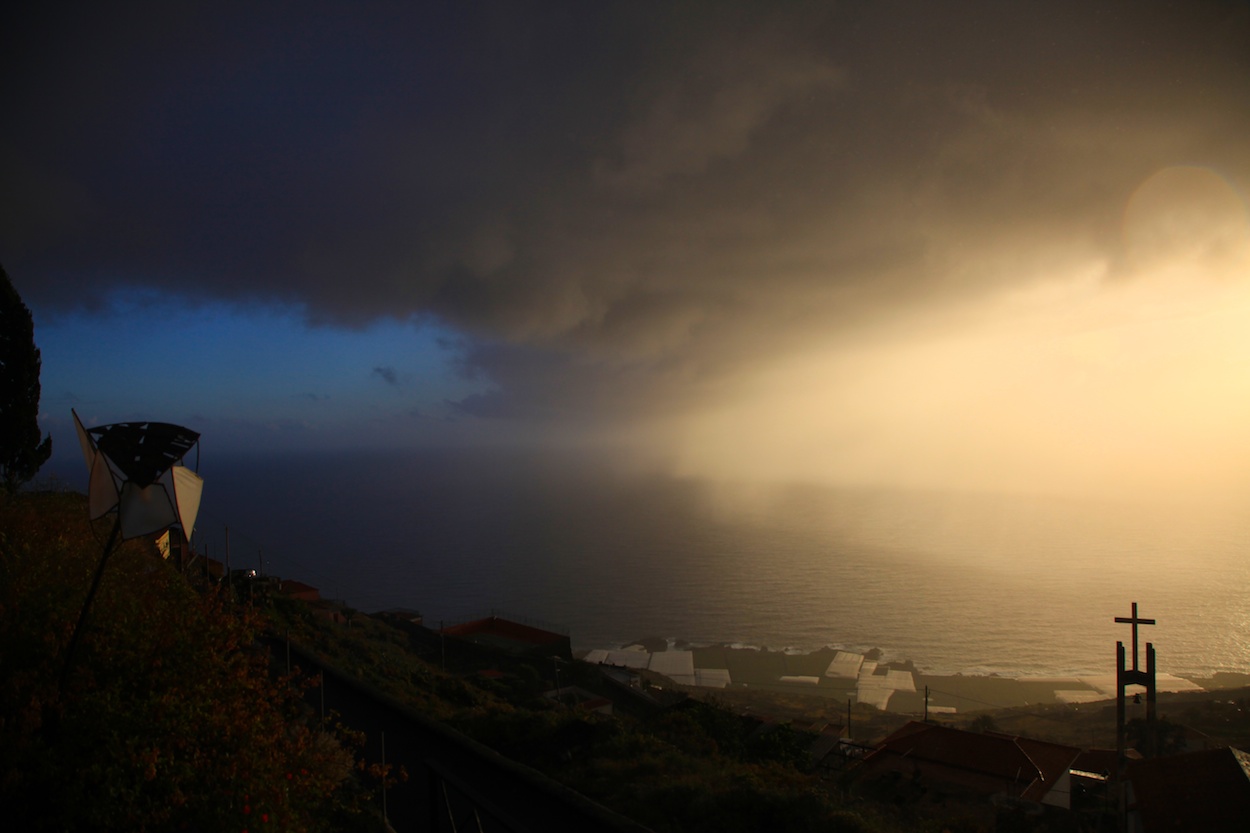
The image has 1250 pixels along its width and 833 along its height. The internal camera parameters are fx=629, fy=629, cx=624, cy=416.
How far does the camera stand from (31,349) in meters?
16.7

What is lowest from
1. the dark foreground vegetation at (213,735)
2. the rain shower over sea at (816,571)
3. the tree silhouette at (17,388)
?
the rain shower over sea at (816,571)

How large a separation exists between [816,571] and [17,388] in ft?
254

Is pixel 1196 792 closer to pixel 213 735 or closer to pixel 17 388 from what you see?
pixel 213 735

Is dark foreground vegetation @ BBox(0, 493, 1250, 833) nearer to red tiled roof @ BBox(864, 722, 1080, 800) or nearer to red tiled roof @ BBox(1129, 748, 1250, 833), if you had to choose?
red tiled roof @ BBox(1129, 748, 1250, 833)

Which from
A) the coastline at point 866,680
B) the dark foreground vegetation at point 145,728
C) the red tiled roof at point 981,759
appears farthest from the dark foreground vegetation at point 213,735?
the coastline at point 866,680

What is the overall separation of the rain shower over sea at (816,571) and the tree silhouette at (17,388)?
41.1 meters

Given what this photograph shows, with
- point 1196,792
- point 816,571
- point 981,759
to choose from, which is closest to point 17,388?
point 981,759

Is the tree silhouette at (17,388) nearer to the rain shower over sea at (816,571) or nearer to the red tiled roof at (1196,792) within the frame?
the red tiled roof at (1196,792)

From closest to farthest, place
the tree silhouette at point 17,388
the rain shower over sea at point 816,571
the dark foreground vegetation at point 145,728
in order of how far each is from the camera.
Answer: the dark foreground vegetation at point 145,728, the tree silhouette at point 17,388, the rain shower over sea at point 816,571

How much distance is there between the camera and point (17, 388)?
16.5 metres

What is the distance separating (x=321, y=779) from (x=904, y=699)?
43.8 m

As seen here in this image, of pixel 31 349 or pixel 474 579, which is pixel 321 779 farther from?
pixel 474 579

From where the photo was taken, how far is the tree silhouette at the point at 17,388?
16.1 m

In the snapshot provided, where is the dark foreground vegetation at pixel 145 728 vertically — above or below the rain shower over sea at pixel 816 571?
Answer: above
